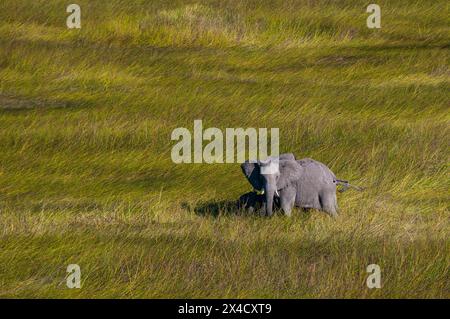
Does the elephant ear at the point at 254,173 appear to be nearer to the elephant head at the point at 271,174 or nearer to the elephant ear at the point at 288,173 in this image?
the elephant head at the point at 271,174

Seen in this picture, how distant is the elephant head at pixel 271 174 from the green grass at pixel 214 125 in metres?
0.33

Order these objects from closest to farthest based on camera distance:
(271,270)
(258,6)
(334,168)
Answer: (271,270) < (334,168) < (258,6)

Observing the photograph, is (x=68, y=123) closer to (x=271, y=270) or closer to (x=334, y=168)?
(x=334, y=168)

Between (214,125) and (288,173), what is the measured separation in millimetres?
5018

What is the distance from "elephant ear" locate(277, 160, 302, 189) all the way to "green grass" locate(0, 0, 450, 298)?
0.40 metres

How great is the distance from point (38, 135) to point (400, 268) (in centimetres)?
723

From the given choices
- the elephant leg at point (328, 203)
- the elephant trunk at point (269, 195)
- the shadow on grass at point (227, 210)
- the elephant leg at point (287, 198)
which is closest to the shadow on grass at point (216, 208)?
the shadow on grass at point (227, 210)

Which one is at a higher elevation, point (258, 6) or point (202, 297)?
point (258, 6)

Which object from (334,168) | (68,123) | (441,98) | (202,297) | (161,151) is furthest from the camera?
(441,98)

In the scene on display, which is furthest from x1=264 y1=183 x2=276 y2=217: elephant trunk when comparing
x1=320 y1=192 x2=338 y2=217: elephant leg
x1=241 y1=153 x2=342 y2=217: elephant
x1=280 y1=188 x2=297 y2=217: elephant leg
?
x1=320 y1=192 x2=338 y2=217: elephant leg

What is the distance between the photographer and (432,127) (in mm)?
15531

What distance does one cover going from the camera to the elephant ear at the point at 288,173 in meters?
11.3

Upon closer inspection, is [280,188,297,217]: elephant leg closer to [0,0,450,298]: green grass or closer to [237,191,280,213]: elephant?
[237,191,280,213]: elephant

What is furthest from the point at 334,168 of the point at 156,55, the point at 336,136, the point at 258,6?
the point at 258,6
